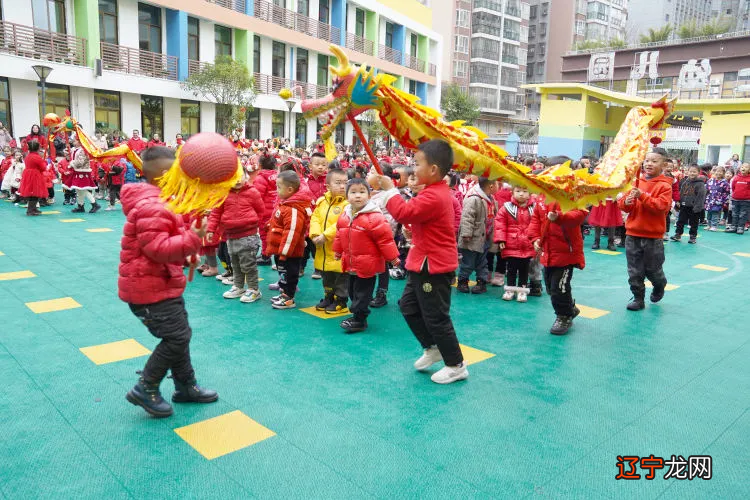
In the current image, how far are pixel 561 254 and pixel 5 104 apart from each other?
62.9 feet

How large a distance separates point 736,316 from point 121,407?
18.9 ft

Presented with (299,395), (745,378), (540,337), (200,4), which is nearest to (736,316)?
(745,378)

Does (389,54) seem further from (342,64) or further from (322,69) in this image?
(342,64)

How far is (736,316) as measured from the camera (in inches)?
226

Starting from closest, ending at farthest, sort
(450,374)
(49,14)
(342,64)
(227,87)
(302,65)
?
(342,64), (450,374), (49,14), (227,87), (302,65)

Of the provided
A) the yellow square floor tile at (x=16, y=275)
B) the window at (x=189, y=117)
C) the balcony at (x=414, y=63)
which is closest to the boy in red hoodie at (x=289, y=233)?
the yellow square floor tile at (x=16, y=275)

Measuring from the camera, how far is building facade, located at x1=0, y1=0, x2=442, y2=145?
18109mm

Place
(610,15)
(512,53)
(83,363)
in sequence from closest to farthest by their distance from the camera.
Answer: (83,363)
(512,53)
(610,15)

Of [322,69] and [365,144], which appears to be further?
[322,69]

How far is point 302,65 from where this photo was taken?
2809 centimetres

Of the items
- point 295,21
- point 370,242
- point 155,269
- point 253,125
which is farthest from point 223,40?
point 155,269

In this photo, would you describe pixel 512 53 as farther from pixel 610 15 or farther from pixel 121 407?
pixel 121 407

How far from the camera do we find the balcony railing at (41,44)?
17297mm

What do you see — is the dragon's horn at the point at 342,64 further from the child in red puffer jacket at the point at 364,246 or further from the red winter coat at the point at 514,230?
the red winter coat at the point at 514,230
